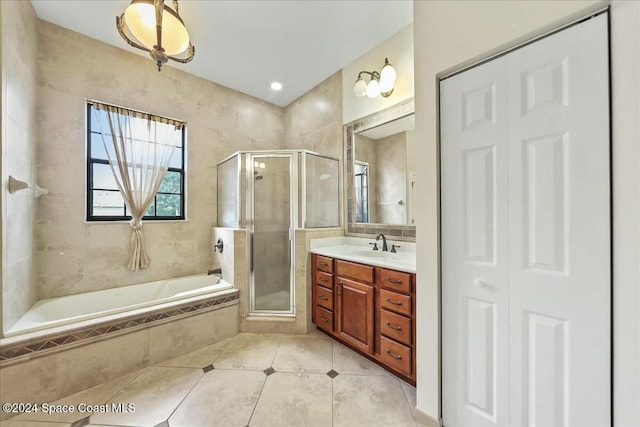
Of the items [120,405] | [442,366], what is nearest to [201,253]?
[120,405]

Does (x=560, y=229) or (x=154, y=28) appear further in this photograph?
(x=154, y=28)

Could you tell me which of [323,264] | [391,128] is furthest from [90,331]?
[391,128]

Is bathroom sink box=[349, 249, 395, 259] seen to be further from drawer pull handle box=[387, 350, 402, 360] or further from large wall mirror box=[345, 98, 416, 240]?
drawer pull handle box=[387, 350, 402, 360]

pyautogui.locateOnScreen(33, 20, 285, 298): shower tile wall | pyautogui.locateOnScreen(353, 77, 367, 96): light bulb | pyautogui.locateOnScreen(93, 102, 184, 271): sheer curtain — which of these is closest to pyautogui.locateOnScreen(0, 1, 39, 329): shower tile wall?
pyautogui.locateOnScreen(33, 20, 285, 298): shower tile wall

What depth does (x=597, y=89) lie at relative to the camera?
87 cm

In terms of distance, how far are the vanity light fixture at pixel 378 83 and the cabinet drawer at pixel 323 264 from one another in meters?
1.74

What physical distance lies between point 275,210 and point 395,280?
1.55 meters

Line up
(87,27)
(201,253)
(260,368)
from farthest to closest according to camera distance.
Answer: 1. (201,253)
2. (87,27)
3. (260,368)

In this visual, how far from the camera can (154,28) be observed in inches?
53.2

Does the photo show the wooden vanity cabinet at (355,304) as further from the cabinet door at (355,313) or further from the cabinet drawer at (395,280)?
the cabinet drawer at (395,280)

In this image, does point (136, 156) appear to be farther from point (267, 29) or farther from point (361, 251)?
point (361, 251)

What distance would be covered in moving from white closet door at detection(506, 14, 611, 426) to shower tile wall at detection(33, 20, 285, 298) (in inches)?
122

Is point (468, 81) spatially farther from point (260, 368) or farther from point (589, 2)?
point (260, 368)

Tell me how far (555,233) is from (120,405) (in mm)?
2596
